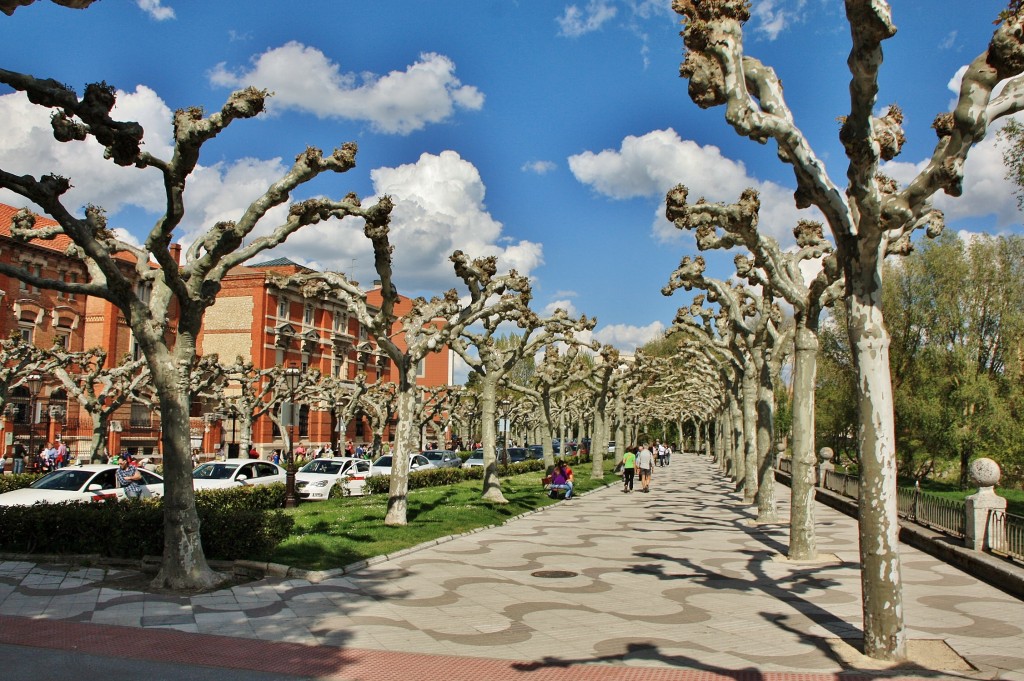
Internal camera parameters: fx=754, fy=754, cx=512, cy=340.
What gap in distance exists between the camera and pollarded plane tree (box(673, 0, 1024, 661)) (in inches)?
281

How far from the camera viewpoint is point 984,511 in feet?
40.8

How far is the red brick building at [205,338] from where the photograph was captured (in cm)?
3919

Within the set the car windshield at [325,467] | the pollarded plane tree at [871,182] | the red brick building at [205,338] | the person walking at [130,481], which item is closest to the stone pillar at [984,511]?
the pollarded plane tree at [871,182]

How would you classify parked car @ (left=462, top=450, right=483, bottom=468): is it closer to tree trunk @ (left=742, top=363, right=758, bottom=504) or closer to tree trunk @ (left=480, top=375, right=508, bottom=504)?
tree trunk @ (left=480, top=375, right=508, bottom=504)

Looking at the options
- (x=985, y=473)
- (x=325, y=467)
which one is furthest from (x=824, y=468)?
(x=325, y=467)

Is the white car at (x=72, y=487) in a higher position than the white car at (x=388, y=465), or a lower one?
higher

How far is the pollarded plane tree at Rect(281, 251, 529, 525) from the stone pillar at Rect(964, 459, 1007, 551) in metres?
10.5

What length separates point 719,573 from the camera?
11984mm

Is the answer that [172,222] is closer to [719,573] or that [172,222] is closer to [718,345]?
[719,573]

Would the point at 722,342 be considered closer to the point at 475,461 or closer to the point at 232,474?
the point at 232,474

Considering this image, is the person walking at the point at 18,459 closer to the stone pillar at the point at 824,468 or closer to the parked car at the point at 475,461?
the parked car at the point at 475,461

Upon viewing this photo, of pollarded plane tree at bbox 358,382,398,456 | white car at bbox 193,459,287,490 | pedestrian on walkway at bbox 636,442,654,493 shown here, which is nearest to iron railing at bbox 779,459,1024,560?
pedestrian on walkway at bbox 636,442,654,493

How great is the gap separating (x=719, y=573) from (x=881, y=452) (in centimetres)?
521

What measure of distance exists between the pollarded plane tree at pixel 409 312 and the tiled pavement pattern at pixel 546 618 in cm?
292
